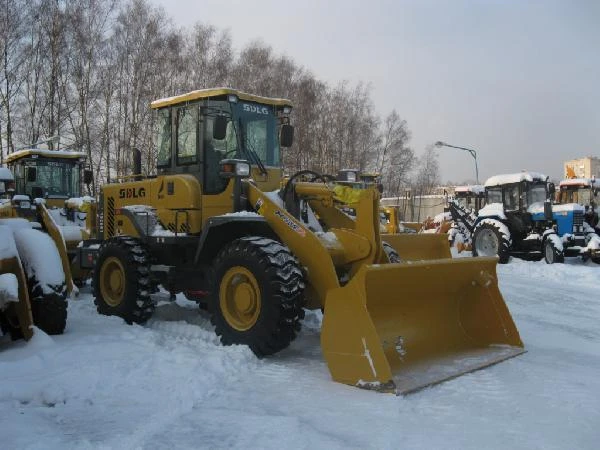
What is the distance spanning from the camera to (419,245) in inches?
306

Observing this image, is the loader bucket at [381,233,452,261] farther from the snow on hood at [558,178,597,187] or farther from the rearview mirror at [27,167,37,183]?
the snow on hood at [558,178,597,187]

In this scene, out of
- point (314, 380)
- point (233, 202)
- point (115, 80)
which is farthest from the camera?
point (115, 80)

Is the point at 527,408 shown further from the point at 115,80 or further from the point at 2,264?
the point at 115,80

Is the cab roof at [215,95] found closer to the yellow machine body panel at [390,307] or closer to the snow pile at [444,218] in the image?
the yellow machine body panel at [390,307]

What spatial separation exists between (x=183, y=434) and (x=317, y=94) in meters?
36.8

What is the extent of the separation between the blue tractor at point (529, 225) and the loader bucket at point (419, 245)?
363 inches

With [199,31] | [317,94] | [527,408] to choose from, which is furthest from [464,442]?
[317,94]

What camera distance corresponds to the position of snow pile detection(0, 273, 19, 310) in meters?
5.16

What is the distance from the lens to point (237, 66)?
3266 cm

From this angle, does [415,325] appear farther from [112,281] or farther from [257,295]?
[112,281]

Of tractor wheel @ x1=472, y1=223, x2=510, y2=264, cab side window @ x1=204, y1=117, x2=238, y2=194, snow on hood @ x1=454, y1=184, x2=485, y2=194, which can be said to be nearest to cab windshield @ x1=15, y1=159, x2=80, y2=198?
cab side window @ x1=204, y1=117, x2=238, y2=194

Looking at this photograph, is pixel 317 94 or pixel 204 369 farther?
pixel 317 94

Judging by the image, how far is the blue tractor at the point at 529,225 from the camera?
16031 mm

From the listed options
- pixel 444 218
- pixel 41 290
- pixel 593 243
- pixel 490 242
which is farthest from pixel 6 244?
pixel 444 218
